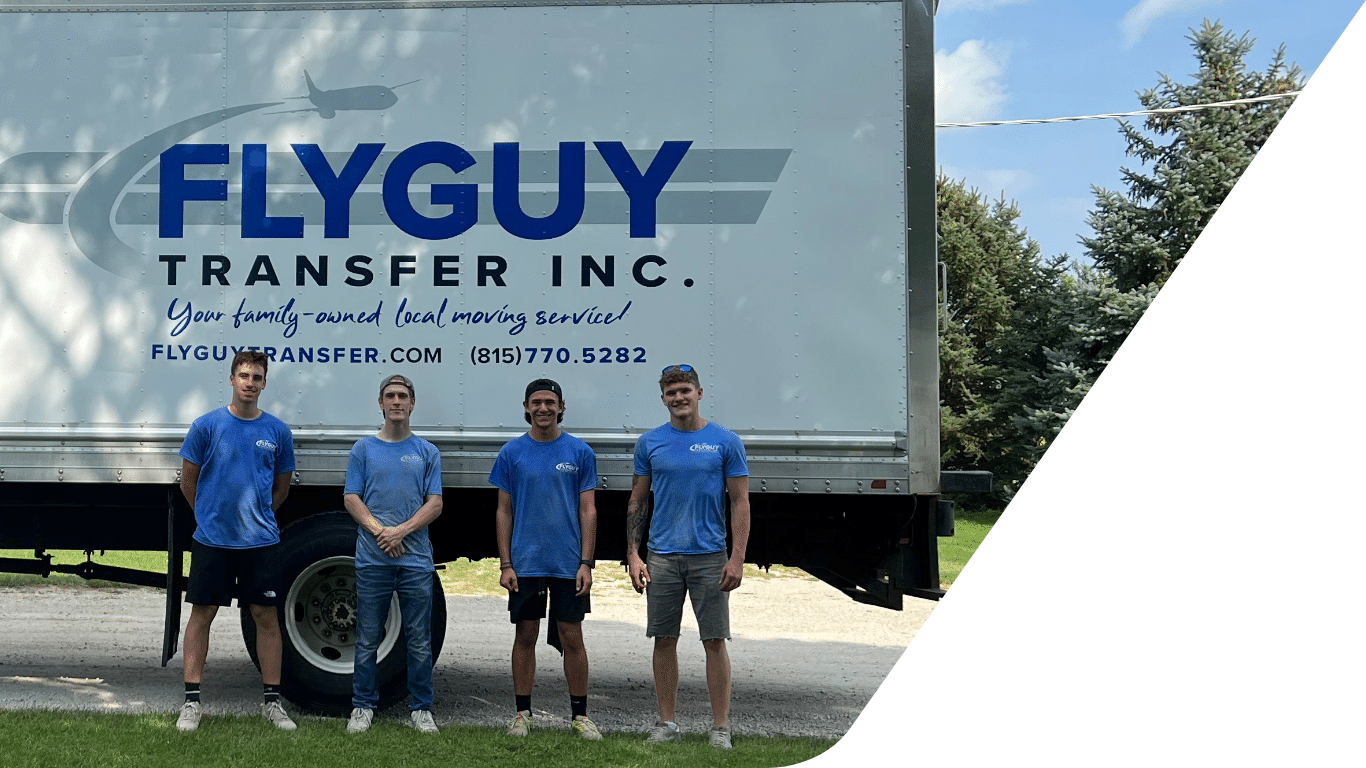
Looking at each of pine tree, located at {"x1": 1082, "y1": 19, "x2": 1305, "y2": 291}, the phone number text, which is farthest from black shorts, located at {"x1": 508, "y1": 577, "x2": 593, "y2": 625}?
pine tree, located at {"x1": 1082, "y1": 19, "x2": 1305, "y2": 291}

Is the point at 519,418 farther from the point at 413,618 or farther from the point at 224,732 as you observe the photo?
the point at 224,732

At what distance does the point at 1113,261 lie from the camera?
18797mm

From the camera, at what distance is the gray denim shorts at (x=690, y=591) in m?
5.20

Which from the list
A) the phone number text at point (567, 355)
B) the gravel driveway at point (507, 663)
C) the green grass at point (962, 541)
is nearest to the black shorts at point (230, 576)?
the gravel driveway at point (507, 663)

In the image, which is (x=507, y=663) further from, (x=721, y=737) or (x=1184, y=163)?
(x=1184, y=163)

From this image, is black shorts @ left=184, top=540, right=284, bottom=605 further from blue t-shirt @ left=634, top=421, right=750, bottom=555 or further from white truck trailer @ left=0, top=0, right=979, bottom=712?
blue t-shirt @ left=634, top=421, right=750, bottom=555

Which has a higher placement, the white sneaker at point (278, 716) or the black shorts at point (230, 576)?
the black shorts at point (230, 576)

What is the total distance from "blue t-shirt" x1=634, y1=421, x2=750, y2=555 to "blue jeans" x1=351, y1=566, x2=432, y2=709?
1219 mm

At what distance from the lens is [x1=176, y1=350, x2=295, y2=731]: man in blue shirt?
521 centimetres

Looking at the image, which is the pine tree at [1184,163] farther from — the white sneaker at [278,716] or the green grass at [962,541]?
the white sneaker at [278,716]

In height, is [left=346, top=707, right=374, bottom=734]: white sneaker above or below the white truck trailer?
below

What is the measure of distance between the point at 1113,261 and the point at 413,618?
54.1 feet

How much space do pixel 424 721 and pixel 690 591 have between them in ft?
4.80

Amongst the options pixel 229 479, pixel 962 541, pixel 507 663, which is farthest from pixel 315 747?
pixel 962 541
